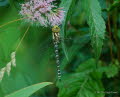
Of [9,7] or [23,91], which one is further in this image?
Result: [9,7]

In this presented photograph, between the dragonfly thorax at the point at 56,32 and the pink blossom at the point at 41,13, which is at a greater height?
the pink blossom at the point at 41,13

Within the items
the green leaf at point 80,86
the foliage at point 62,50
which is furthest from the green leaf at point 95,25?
the green leaf at point 80,86

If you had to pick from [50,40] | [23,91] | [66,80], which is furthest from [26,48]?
[23,91]

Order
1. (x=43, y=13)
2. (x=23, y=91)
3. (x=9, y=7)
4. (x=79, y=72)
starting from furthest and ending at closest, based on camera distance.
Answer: (x=79, y=72), (x=9, y=7), (x=43, y=13), (x=23, y=91)

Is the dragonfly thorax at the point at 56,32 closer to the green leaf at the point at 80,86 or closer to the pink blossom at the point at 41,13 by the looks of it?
the pink blossom at the point at 41,13

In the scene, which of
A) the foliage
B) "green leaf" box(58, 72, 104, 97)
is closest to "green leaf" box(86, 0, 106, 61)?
the foliage

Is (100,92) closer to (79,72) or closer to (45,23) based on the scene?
(79,72)
